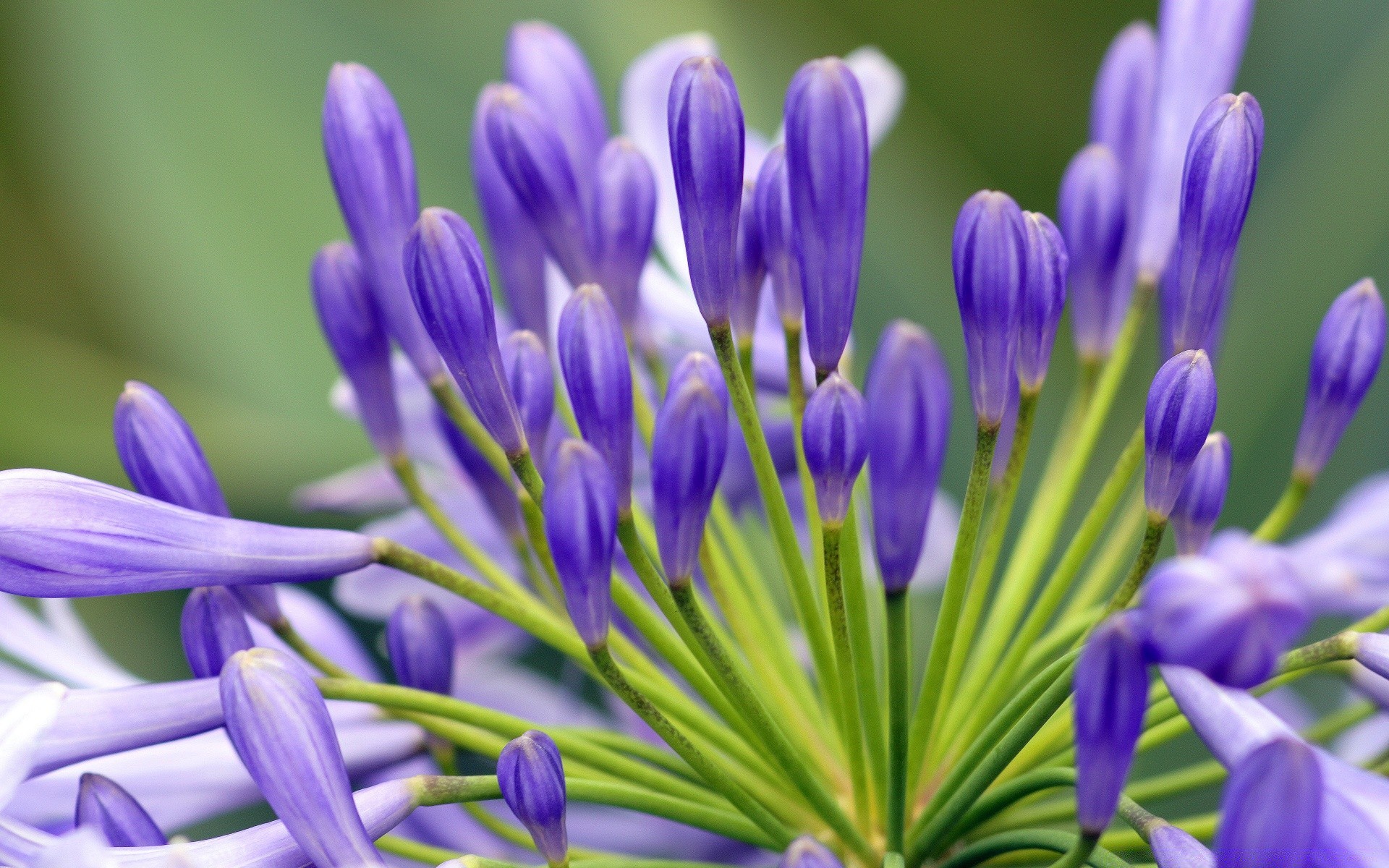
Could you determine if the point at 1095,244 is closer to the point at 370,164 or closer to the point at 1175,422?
the point at 1175,422

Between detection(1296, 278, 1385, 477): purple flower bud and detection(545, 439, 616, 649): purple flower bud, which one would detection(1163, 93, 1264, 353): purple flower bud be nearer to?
detection(1296, 278, 1385, 477): purple flower bud

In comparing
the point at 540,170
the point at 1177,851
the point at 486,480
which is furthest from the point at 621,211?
the point at 1177,851

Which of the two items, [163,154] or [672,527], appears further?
[163,154]

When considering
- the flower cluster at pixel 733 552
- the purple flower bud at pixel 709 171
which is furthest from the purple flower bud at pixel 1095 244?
the purple flower bud at pixel 709 171

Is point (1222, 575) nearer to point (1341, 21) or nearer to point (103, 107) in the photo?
point (1341, 21)

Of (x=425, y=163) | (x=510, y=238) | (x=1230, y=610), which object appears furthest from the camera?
(x=425, y=163)

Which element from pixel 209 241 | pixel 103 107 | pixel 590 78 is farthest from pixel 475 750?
pixel 103 107

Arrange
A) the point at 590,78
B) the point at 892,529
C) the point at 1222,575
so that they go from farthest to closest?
the point at 590,78 < the point at 892,529 < the point at 1222,575
